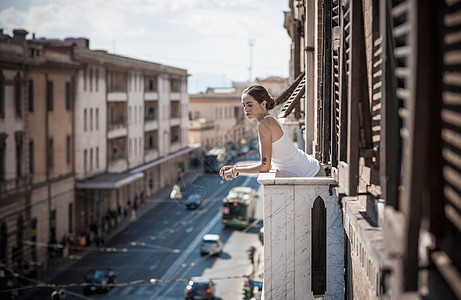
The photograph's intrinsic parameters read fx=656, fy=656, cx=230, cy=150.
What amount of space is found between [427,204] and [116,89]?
160 feet

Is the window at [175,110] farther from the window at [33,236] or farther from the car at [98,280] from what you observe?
the car at [98,280]

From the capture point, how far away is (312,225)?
7.00 metres

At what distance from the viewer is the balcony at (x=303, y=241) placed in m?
6.95

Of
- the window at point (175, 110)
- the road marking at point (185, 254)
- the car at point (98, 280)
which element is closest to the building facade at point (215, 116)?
the window at point (175, 110)

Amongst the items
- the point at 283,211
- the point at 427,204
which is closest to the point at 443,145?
the point at 427,204

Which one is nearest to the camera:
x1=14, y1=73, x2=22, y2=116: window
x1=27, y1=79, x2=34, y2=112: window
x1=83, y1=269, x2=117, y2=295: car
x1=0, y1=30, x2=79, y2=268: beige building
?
x1=83, y1=269, x2=117, y2=295: car

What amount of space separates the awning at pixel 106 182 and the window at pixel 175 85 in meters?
21.7

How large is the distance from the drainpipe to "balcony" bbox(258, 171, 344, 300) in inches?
177

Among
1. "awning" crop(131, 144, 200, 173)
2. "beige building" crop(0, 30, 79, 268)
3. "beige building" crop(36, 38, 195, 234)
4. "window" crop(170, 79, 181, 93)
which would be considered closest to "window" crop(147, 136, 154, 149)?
"beige building" crop(36, 38, 195, 234)

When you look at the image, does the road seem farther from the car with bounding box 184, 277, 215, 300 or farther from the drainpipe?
the drainpipe

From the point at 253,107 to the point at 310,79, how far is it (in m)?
4.90

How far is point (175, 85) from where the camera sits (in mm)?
70375

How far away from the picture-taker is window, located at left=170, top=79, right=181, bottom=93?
68.9 metres

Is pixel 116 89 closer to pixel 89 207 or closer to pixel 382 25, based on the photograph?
pixel 89 207
